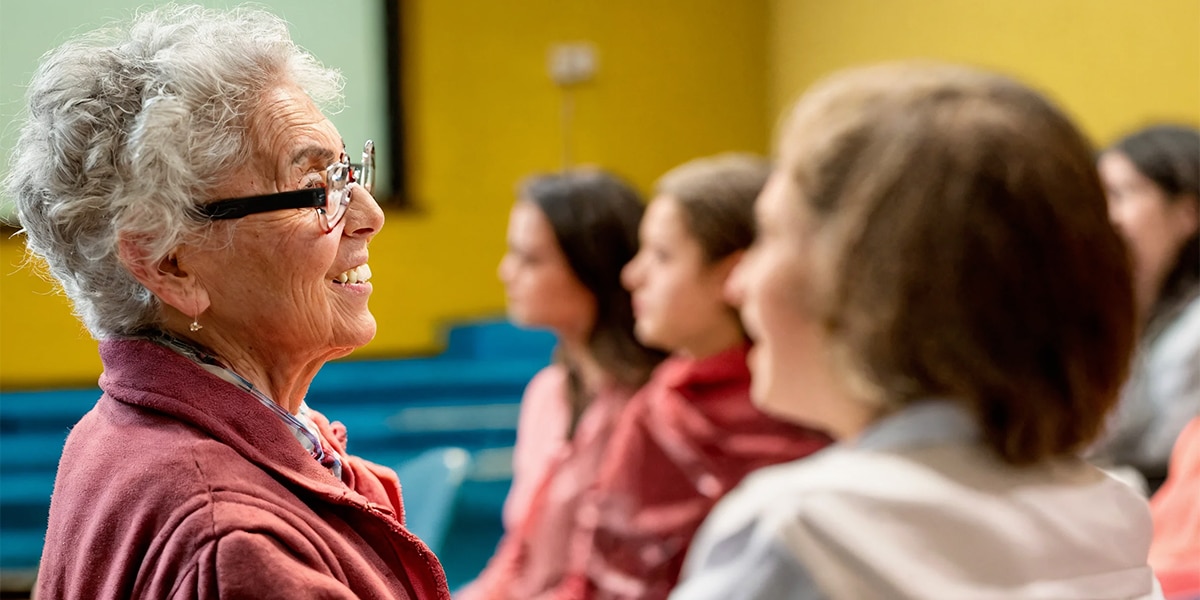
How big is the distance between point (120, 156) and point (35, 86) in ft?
0.49

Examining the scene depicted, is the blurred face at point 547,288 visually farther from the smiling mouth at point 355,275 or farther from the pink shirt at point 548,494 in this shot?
the smiling mouth at point 355,275

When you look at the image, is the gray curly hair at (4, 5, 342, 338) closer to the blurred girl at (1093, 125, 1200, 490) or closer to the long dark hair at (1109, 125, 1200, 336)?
the blurred girl at (1093, 125, 1200, 490)

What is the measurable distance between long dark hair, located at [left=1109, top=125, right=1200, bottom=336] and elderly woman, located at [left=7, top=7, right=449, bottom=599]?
8.47ft

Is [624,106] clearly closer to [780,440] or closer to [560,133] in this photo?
[560,133]

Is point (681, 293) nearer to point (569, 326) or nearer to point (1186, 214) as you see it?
point (569, 326)

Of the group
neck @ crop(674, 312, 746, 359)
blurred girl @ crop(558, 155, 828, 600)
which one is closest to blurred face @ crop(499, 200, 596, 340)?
blurred girl @ crop(558, 155, 828, 600)

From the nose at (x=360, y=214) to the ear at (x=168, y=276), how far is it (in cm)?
18

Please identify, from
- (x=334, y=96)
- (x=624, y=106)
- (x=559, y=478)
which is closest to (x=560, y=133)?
(x=624, y=106)

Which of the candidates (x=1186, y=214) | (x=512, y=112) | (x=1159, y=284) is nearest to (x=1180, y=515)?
(x=1159, y=284)

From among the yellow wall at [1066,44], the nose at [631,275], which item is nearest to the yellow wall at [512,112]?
the yellow wall at [1066,44]

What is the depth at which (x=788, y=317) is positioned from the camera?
94cm

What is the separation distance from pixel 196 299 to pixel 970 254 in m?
0.74

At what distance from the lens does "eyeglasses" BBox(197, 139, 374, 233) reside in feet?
3.89

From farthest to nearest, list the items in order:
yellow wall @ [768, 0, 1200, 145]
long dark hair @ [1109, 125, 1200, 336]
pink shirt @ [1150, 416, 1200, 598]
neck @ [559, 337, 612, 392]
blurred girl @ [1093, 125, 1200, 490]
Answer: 1. yellow wall @ [768, 0, 1200, 145]
2. long dark hair @ [1109, 125, 1200, 336]
3. neck @ [559, 337, 612, 392]
4. blurred girl @ [1093, 125, 1200, 490]
5. pink shirt @ [1150, 416, 1200, 598]
